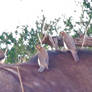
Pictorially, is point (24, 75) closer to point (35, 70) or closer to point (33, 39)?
point (35, 70)

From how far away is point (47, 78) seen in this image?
1.98 meters

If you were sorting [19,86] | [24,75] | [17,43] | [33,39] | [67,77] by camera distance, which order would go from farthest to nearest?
1. [33,39]
2. [17,43]
3. [67,77]
4. [24,75]
5. [19,86]

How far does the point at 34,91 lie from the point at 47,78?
191mm

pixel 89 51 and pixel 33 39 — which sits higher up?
pixel 89 51

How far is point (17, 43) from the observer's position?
24.5 metres

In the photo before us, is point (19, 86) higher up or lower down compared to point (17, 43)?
higher up

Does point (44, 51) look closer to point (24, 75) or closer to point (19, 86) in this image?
point (24, 75)

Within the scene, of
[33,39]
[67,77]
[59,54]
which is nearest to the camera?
[67,77]

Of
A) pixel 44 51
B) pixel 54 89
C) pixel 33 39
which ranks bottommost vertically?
pixel 33 39

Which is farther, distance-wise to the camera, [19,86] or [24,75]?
[24,75]

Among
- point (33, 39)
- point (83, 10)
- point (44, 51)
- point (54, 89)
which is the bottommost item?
point (33, 39)

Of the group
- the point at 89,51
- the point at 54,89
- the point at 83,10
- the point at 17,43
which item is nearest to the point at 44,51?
the point at 54,89

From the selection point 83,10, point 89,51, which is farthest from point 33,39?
point 89,51

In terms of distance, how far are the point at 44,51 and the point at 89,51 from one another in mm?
502
